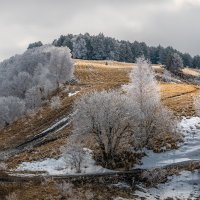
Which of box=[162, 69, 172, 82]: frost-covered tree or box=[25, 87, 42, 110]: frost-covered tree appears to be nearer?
box=[25, 87, 42, 110]: frost-covered tree

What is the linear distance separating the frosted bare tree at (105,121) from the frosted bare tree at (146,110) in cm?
254

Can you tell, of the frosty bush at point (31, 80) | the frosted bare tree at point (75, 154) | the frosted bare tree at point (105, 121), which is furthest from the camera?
the frosty bush at point (31, 80)

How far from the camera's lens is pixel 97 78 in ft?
479

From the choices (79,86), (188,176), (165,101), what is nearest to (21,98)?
(79,86)

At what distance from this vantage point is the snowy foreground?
5617 cm

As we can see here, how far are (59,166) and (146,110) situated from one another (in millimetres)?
14411

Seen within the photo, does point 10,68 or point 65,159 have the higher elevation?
point 10,68

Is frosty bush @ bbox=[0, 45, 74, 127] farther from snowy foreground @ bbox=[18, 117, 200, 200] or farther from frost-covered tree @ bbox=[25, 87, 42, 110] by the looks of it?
snowy foreground @ bbox=[18, 117, 200, 200]

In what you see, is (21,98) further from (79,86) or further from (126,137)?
(126,137)

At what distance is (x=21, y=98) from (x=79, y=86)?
54.4 ft

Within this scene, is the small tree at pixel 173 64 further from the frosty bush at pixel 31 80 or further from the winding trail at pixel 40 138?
the winding trail at pixel 40 138

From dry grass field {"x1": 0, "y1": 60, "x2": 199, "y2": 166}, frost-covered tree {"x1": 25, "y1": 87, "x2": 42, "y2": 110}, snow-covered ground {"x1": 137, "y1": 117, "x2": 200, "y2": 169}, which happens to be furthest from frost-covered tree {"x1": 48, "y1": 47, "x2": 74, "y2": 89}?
snow-covered ground {"x1": 137, "y1": 117, "x2": 200, "y2": 169}

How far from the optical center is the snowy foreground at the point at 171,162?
5617cm

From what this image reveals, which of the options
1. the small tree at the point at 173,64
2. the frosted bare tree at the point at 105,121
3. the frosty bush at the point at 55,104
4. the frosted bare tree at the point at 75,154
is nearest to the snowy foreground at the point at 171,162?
the frosted bare tree at the point at 75,154
